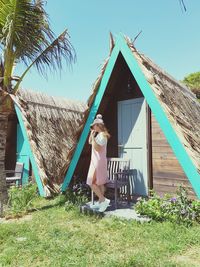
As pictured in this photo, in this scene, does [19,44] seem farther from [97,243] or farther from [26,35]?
[97,243]

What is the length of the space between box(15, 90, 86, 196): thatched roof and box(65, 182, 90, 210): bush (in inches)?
18.9

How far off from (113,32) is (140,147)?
2829mm

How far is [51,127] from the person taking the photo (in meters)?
10.8

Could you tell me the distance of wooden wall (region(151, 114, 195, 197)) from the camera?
608 centimetres

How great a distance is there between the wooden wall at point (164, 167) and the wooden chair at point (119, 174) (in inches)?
25.7

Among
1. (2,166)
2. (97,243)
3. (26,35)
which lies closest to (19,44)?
(26,35)

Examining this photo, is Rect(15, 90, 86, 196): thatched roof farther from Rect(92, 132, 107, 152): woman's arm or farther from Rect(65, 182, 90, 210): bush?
Rect(92, 132, 107, 152): woman's arm

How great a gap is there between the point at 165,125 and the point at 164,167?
1.37 meters

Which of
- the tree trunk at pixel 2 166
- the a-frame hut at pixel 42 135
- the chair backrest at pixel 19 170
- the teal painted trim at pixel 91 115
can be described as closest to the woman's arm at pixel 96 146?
the teal painted trim at pixel 91 115

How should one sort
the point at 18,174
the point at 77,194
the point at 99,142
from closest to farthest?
the point at 99,142
the point at 77,194
the point at 18,174

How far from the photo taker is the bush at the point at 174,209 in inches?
192

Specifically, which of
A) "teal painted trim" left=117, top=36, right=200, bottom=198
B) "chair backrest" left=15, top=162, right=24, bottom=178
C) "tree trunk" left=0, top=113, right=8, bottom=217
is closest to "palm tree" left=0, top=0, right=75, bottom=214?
"tree trunk" left=0, top=113, right=8, bottom=217

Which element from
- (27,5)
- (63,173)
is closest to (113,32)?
(27,5)

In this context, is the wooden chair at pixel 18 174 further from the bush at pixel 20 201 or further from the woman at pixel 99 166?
the woman at pixel 99 166
